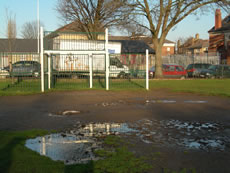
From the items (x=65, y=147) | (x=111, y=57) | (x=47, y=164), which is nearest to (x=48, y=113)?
(x=65, y=147)

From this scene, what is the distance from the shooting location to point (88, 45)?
1908 cm

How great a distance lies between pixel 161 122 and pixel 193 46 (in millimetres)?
86694

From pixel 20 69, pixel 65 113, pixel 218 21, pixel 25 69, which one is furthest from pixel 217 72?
pixel 218 21

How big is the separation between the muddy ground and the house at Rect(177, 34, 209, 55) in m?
75.2

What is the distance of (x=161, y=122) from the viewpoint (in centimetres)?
820

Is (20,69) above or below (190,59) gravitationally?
below

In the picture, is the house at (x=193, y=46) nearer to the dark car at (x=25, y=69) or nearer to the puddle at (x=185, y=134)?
the dark car at (x=25, y=69)

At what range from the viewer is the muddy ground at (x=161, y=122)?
514 centimetres

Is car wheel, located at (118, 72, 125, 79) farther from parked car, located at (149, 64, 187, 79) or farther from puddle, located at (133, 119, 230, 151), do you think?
parked car, located at (149, 64, 187, 79)

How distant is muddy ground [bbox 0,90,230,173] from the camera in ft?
16.9

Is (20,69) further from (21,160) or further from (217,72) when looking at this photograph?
(217,72)

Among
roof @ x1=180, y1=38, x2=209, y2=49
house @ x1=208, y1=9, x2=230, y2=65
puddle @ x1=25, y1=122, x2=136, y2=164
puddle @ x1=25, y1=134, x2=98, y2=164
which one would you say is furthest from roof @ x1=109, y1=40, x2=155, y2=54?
roof @ x1=180, y1=38, x2=209, y2=49

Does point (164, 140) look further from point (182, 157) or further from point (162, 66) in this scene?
point (162, 66)

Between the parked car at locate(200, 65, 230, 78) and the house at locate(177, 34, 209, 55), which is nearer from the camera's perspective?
the parked car at locate(200, 65, 230, 78)
